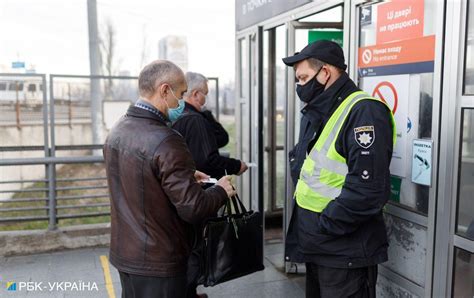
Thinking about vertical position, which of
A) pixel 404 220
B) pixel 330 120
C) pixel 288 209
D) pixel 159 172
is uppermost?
pixel 330 120

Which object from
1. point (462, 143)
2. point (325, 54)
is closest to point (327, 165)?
point (325, 54)

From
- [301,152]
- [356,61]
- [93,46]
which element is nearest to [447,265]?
[301,152]

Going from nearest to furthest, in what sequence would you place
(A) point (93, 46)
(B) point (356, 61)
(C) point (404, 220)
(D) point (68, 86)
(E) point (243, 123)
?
(C) point (404, 220) < (B) point (356, 61) < (E) point (243, 123) < (D) point (68, 86) < (A) point (93, 46)

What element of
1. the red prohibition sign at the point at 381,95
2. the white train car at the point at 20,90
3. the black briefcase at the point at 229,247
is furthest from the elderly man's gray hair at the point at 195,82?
the white train car at the point at 20,90

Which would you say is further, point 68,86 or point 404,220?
point 68,86

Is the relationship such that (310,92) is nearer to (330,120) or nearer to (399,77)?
(330,120)

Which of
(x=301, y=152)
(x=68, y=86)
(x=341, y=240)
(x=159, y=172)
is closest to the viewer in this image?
(x=159, y=172)

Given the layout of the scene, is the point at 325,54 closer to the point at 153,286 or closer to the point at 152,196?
the point at 152,196

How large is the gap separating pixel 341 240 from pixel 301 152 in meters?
0.52

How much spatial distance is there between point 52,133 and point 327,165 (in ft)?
13.3

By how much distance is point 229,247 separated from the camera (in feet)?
8.74

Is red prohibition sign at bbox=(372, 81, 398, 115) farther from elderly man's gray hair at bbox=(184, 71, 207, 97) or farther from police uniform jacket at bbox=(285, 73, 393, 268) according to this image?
elderly man's gray hair at bbox=(184, 71, 207, 97)

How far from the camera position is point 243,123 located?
5273mm

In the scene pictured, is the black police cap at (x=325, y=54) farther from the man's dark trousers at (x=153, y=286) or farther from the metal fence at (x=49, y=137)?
the metal fence at (x=49, y=137)
